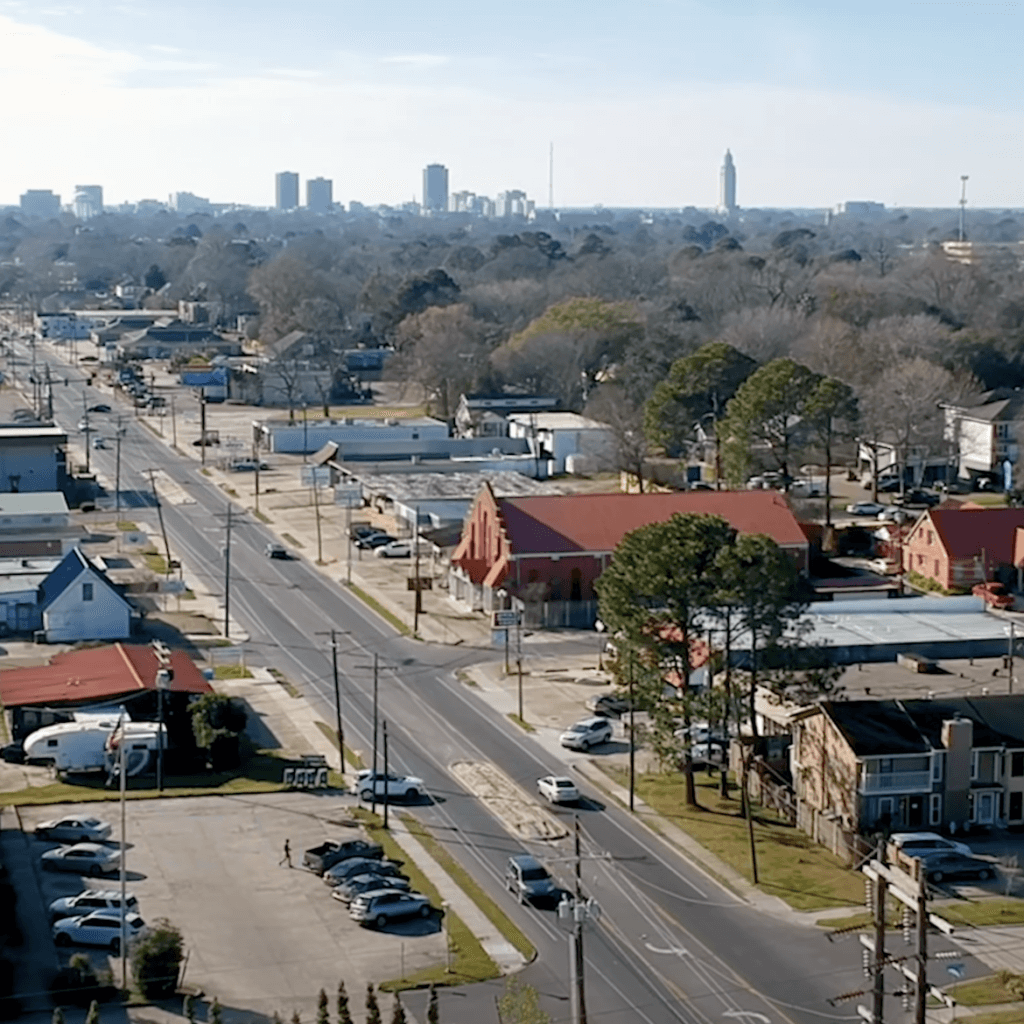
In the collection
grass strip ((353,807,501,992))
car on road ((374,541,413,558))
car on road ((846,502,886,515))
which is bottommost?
grass strip ((353,807,501,992))

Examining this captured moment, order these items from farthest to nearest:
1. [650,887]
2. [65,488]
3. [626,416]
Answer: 1. [626,416]
2. [65,488]
3. [650,887]

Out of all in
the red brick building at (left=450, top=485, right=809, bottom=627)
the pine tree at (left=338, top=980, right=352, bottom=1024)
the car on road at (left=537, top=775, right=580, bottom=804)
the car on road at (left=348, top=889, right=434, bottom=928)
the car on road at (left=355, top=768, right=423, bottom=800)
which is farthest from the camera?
the red brick building at (left=450, top=485, right=809, bottom=627)

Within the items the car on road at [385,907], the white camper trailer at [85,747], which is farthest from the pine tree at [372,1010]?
the white camper trailer at [85,747]

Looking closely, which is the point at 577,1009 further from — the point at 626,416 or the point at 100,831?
the point at 626,416

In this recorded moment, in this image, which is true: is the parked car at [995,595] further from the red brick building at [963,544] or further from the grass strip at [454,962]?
the grass strip at [454,962]

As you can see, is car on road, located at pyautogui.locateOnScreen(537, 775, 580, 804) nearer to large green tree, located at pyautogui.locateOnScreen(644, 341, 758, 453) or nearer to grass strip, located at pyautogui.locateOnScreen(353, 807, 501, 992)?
grass strip, located at pyautogui.locateOnScreen(353, 807, 501, 992)

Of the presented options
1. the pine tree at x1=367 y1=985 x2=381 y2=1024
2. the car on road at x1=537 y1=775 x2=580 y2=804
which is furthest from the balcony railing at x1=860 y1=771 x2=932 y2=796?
the pine tree at x1=367 y1=985 x2=381 y2=1024

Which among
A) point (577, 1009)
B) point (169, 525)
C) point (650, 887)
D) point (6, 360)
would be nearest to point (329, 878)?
point (650, 887)
